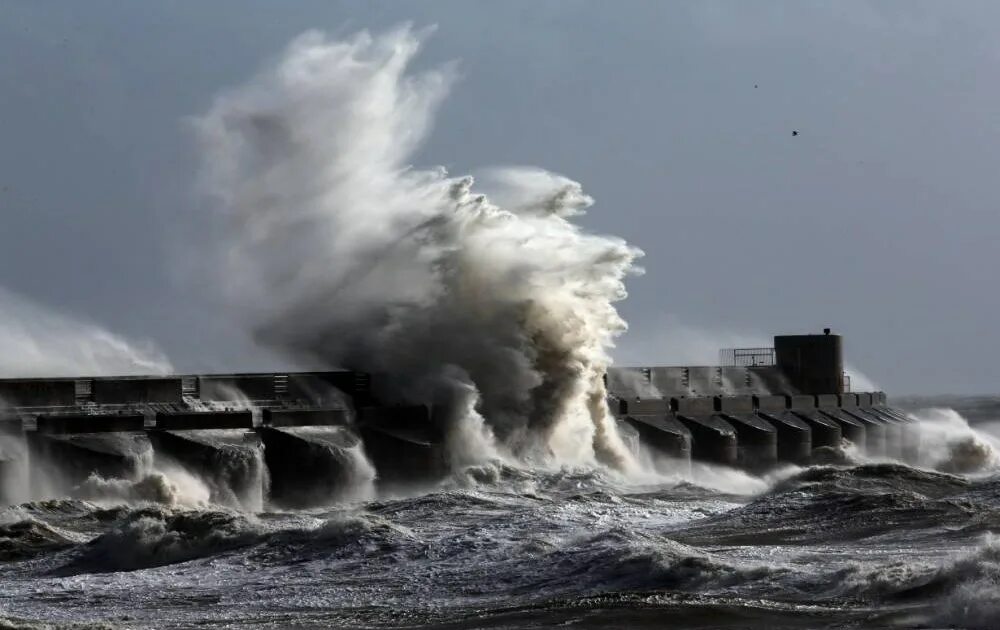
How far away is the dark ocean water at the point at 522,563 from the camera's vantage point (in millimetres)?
13250

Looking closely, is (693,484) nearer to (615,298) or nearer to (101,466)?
(615,298)

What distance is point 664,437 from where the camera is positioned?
107ft

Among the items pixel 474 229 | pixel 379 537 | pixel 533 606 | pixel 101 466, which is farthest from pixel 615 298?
pixel 533 606

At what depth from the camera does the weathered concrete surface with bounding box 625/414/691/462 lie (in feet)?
107

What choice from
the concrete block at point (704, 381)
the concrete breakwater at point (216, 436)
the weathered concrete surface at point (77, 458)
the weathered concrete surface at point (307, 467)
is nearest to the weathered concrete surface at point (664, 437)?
the concrete block at point (704, 381)

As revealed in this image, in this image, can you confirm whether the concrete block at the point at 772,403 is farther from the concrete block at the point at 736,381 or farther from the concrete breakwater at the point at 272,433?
the concrete block at the point at 736,381

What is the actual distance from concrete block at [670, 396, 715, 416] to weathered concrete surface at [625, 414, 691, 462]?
1.40 meters

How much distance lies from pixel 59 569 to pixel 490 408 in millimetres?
13258

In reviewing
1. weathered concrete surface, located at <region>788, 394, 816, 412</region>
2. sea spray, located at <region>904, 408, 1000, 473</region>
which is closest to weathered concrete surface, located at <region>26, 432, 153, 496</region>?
weathered concrete surface, located at <region>788, 394, 816, 412</region>

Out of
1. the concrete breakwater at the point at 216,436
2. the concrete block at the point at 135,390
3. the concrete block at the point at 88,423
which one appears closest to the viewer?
the concrete breakwater at the point at 216,436

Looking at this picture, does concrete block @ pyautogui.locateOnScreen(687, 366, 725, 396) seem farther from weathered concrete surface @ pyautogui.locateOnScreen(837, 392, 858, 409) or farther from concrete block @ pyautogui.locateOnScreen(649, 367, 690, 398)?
weathered concrete surface @ pyautogui.locateOnScreen(837, 392, 858, 409)

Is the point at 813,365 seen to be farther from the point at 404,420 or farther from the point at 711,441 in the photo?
the point at 404,420

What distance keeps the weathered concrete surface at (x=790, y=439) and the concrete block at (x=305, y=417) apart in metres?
12.6

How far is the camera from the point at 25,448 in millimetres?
22719
